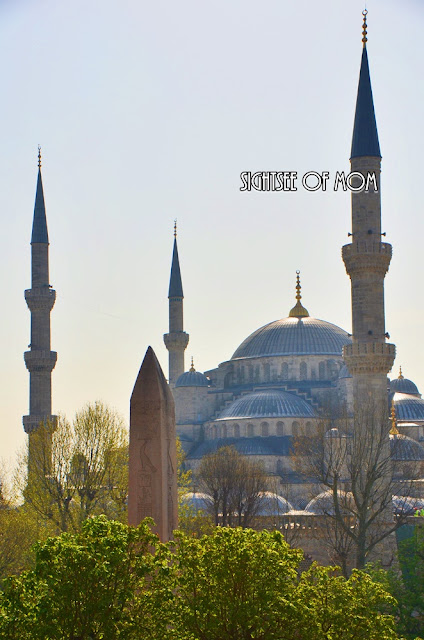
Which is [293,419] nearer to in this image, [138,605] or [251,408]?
[251,408]

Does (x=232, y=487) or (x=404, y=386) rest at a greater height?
(x=404, y=386)

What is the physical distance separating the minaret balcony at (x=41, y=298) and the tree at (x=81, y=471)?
13.5 m

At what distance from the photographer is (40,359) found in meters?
47.1

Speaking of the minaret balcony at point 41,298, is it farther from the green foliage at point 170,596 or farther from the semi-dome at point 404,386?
the green foliage at point 170,596

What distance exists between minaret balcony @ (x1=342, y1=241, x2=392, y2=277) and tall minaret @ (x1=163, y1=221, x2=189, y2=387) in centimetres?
2837

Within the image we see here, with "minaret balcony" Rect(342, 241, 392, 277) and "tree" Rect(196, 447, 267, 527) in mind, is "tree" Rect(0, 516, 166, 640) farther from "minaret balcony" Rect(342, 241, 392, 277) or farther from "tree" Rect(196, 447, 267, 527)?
"minaret balcony" Rect(342, 241, 392, 277)

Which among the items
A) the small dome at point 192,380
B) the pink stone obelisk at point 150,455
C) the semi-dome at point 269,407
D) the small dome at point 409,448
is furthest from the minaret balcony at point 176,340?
the pink stone obelisk at point 150,455

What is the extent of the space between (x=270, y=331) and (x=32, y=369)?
26.7 meters

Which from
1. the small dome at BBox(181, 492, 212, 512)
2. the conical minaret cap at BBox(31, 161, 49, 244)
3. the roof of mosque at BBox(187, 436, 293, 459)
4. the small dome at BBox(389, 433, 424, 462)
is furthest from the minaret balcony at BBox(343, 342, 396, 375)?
the roof of mosque at BBox(187, 436, 293, 459)

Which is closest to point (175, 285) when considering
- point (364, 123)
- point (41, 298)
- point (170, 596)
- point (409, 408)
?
A: point (409, 408)

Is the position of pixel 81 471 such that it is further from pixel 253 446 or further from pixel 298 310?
pixel 298 310

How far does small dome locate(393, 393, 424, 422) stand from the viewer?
62.4 meters

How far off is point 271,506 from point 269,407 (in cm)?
1929

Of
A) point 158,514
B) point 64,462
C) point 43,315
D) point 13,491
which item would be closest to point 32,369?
point 43,315
